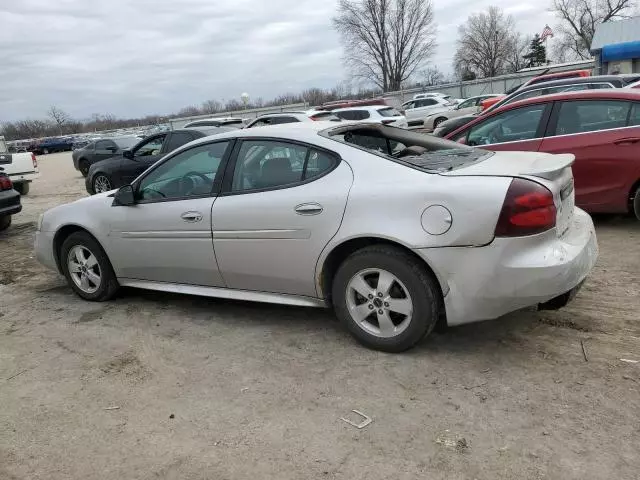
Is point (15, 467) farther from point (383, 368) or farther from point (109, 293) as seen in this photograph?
point (109, 293)

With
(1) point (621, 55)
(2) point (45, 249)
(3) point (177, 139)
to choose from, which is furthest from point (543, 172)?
(1) point (621, 55)

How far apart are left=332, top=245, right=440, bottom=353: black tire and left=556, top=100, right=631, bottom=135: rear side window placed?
391cm

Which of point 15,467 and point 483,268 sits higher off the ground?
point 483,268

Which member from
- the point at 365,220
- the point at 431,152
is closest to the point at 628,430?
the point at 365,220

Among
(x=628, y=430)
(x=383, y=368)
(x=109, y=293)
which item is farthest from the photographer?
(x=109, y=293)

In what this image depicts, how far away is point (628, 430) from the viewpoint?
2.61 m

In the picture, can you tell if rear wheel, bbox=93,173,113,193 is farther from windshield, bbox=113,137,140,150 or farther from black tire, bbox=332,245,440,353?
black tire, bbox=332,245,440,353

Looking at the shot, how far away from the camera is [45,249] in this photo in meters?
5.33

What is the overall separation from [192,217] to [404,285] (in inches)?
70.3

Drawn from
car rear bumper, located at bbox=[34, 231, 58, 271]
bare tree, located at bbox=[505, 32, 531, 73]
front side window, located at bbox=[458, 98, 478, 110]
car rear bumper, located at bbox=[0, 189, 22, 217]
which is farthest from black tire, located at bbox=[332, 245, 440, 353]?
bare tree, located at bbox=[505, 32, 531, 73]

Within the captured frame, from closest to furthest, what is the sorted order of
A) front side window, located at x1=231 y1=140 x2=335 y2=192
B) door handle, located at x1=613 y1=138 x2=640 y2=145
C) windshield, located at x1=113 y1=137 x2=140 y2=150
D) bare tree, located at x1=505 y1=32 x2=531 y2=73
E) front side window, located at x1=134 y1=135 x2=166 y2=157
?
1. front side window, located at x1=231 y1=140 x2=335 y2=192
2. door handle, located at x1=613 y1=138 x2=640 y2=145
3. front side window, located at x1=134 y1=135 x2=166 y2=157
4. windshield, located at x1=113 y1=137 x2=140 y2=150
5. bare tree, located at x1=505 y1=32 x2=531 y2=73

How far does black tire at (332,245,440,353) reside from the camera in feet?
10.8

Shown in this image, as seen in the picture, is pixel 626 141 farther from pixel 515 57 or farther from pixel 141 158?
pixel 515 57

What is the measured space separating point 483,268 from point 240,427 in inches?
63.7
